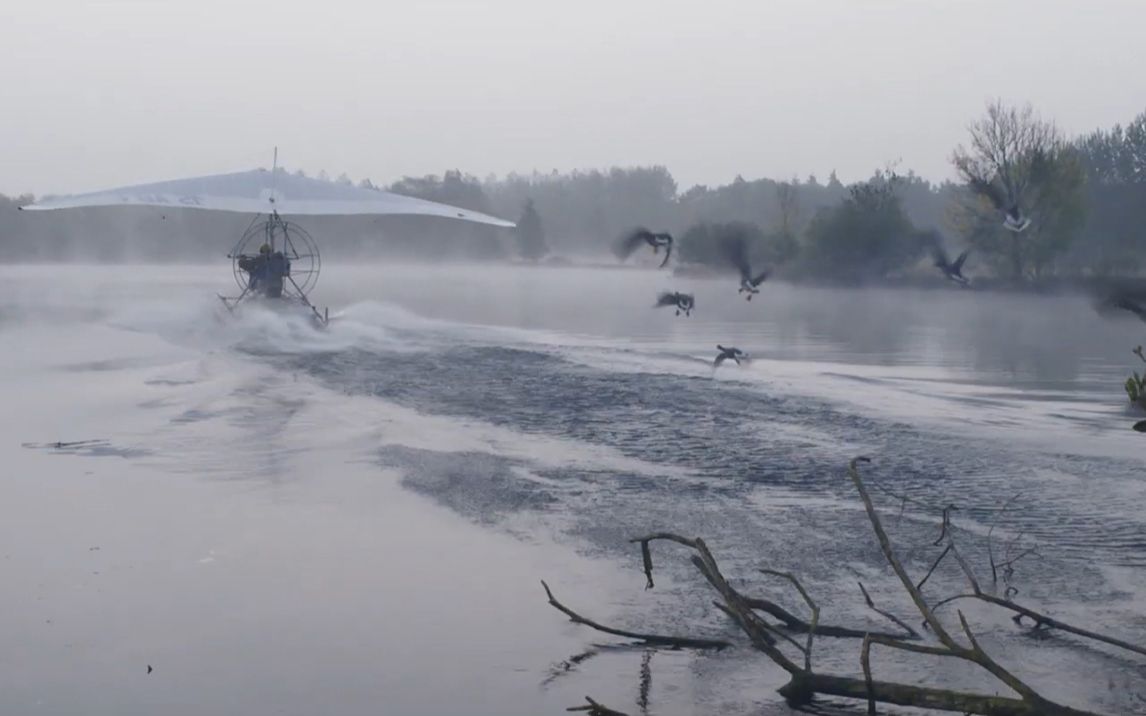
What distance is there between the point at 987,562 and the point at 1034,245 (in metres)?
39.4

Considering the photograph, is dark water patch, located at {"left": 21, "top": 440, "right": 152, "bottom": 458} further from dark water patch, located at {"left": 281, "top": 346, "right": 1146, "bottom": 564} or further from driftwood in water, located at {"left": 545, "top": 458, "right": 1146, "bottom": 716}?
driftwood in water, located at {"left": 545, "top": 458, "right": 1146, "bottom": 716}

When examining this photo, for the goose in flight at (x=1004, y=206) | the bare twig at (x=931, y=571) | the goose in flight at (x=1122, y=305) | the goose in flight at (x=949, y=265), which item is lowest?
the bare twig at (x=931, y=571)

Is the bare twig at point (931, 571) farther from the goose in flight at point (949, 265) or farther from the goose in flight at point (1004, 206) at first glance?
the goose in flight at point (949, 265)

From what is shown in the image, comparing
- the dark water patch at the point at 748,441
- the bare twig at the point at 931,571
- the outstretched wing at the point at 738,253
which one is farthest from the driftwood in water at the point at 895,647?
the outstretched wing at the point at 738,253

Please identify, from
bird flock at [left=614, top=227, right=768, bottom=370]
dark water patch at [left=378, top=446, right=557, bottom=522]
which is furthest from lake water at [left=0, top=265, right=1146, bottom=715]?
bird flock at [left=614, top=227, right=768, bottom=370]

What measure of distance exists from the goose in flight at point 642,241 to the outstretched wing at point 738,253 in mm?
1293

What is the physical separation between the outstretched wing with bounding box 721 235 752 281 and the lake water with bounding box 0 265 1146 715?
1.68 m

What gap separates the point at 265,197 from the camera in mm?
30297

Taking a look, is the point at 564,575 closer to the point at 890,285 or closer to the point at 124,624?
the point at 124,624

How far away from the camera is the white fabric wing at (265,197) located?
2883cm

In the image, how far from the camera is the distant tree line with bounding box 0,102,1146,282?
1478 inches

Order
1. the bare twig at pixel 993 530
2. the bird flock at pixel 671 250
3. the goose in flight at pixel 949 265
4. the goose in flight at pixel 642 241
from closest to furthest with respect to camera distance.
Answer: the bare twig at pixel 993 530, the goose in flight at pixel 949 265, the goose in flight at pixel 642 241, the bird flock at pixel 671 250

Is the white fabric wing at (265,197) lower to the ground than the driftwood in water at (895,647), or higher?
higher

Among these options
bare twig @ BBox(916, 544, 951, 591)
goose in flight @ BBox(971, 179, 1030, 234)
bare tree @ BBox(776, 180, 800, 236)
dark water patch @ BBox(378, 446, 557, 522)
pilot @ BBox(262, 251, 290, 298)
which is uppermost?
bare tree @ BBox(776, 180, 800, 236)
